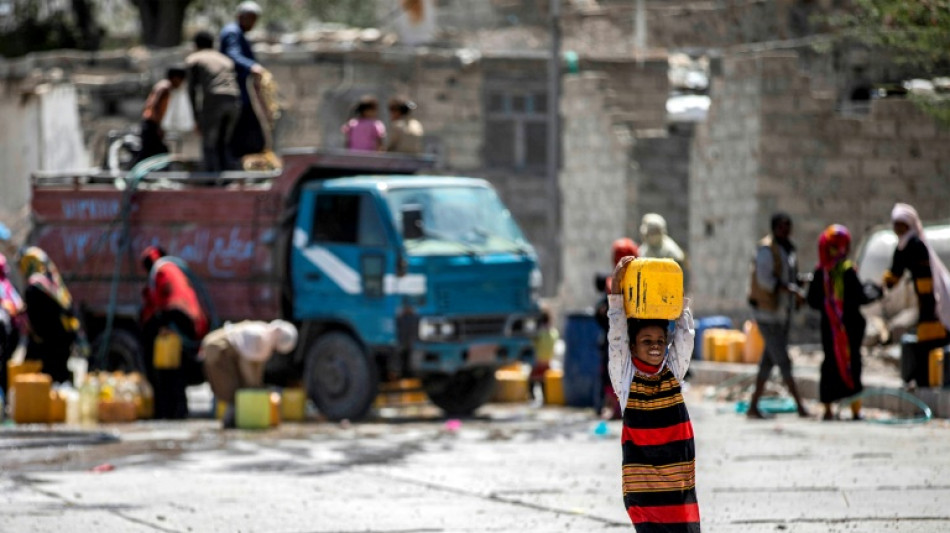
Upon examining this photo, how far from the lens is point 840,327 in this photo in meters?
14.2

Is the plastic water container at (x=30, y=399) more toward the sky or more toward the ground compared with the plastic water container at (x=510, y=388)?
more toward the sky

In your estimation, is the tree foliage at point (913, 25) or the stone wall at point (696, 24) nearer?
the tree foliage at point (913, 25)

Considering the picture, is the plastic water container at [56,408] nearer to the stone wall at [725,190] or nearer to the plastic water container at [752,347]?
the plastic water container at [752,347]

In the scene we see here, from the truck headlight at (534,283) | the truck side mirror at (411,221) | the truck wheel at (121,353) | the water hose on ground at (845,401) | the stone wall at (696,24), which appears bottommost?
the water hose on ground at (845,401)

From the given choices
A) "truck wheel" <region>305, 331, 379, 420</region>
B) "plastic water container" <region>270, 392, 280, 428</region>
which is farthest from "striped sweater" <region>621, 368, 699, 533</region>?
"truck wheel" <region>305, 331, 379, 420</region>

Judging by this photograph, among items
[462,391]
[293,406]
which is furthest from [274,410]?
[462,391]

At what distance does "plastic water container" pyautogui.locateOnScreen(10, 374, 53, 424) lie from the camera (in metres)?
14.9

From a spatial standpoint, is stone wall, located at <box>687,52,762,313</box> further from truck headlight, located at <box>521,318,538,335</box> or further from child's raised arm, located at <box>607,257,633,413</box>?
child's raised arm, located at <box>607,257,633,413</box>

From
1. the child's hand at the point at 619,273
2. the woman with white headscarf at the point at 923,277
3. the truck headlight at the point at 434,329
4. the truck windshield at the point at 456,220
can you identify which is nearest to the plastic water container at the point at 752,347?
→ the truck windshield at the point at 456,220

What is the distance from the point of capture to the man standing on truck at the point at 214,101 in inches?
669

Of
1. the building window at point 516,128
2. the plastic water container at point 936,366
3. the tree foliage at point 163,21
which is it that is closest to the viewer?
the plastic water container at point 936,366

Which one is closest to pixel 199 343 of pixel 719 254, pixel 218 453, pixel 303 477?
pixel 218 453

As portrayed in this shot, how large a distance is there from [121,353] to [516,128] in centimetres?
1606

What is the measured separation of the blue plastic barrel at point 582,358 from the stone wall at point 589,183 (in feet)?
28.8
